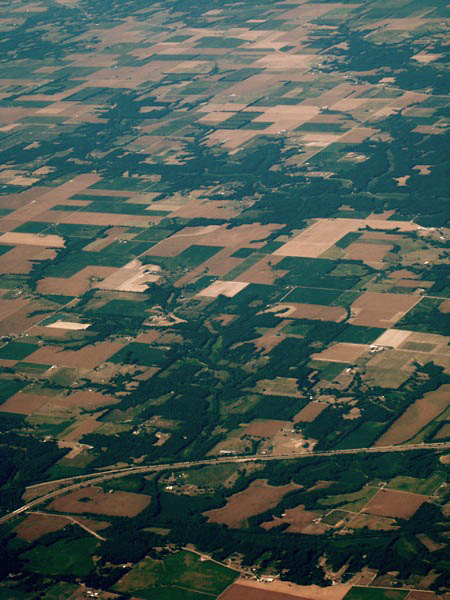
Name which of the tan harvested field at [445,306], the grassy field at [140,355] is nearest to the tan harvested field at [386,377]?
the tan harvested field at [445,306]

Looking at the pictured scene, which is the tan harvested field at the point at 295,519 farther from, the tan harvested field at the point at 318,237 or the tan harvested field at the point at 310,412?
the tan harvested field at the point at 318,237

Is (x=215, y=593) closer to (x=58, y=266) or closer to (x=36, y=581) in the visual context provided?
(x=36, y=581)

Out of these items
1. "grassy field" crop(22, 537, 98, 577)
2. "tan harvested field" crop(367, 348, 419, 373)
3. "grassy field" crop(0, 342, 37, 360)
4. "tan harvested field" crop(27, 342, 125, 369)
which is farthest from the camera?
"grassy field" crop(0, 342, 37, 360)

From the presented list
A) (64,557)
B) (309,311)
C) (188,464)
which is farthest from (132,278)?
(64,557)

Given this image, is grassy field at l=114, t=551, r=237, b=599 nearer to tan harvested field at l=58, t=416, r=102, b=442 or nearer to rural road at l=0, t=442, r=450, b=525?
rural road at l=0, t=442, r=450, b=525

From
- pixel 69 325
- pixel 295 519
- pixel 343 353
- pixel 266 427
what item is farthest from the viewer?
pixel 69 325

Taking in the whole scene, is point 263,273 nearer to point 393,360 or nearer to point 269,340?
point 269,340

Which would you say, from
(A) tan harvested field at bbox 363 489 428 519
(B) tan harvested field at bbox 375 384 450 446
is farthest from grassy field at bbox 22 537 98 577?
(B) tan harvested field at bbox 375 384 450 446
